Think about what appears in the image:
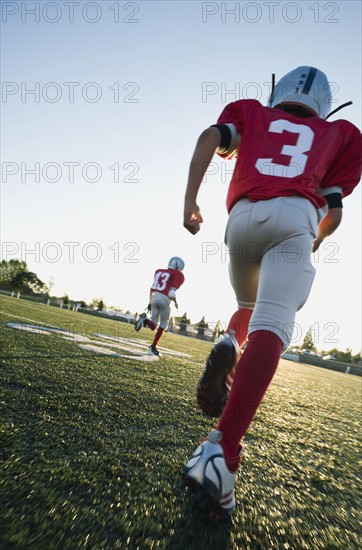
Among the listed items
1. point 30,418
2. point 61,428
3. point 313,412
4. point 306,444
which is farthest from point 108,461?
point 313,412

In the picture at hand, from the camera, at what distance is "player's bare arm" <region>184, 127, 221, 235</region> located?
1.46 m

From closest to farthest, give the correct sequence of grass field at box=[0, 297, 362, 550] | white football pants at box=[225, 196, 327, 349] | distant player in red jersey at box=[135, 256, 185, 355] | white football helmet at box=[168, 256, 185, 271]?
1. grass field at box=[0, 297, 362, 550]
2. white football pants at box=[225, 196, 327, 349]
3. distant player in red jersey at box=[135, 256, 185, 355]
4. white football helmet at box=[168, 256, 185, 271]

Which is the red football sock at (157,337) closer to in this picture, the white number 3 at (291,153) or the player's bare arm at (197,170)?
the player's bare arm at (197,170)

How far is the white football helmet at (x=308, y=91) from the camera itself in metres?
1.63

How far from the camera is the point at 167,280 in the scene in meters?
7.81

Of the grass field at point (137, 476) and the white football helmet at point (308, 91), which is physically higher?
the white football helmet at point (308, 91)

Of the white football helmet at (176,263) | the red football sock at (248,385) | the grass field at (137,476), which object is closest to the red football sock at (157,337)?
the white football helmet at (176,263)

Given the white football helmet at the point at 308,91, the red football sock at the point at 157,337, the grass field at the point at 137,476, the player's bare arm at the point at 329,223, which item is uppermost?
the white football helmet at the point at 308,91

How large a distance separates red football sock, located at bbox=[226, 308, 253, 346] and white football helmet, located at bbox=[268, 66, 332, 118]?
98cm

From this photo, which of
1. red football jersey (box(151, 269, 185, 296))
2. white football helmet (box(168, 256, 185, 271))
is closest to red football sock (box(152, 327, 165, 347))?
Answer: red football jersey (box(151, 269, 185, 296))

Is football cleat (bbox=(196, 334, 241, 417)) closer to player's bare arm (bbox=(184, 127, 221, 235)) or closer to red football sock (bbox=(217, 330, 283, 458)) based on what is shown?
red football sock (bbox=(217, 330, 283, 458))

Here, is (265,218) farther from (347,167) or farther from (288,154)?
(347,167)

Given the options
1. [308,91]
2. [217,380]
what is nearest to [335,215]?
[308,91]

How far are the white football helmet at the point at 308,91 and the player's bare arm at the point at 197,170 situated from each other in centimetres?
45
